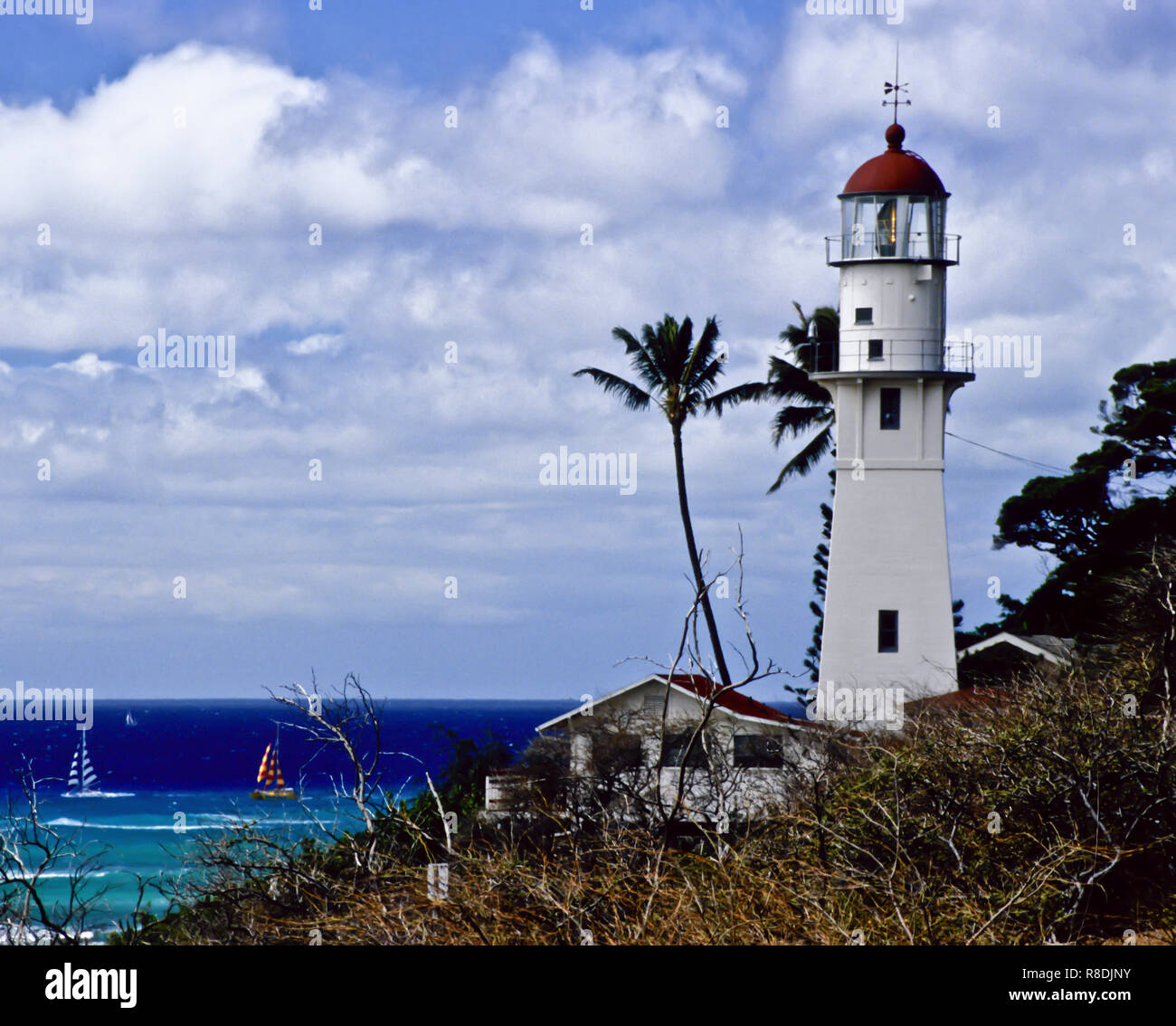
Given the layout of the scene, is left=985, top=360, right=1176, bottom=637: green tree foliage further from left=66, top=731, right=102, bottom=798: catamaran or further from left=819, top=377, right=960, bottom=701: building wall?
left=66, top=731, right=102, bottom=798: catamaran

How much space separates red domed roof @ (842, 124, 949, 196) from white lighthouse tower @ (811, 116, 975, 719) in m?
0.02

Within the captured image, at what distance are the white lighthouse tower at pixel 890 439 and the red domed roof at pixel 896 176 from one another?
0.08 ft

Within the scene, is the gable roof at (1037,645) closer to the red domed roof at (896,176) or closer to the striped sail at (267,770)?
the red domed roof at (896,176)

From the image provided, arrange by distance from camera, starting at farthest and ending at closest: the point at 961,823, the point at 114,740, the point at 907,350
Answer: the point at 114,740, the point at 907,350, the point at 961,823

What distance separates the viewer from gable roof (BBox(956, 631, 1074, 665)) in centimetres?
2775

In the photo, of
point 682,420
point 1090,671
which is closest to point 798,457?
point 682,420

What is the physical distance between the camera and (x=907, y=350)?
28.1m

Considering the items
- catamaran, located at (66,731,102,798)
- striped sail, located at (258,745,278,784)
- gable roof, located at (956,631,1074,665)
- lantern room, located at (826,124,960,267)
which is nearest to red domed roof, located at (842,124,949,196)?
lantern room, located at (826,124,960,267)

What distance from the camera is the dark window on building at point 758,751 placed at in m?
24.5

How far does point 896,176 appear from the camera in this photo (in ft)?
91.4

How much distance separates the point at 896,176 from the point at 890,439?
15.8ft

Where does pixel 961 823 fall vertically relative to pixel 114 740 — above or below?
above

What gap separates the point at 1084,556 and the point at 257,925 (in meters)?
26.0
